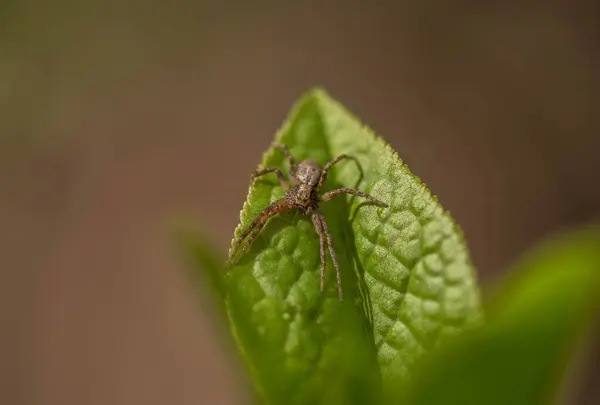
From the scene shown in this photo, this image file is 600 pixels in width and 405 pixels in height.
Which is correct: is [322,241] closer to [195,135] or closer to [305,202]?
[305,202]

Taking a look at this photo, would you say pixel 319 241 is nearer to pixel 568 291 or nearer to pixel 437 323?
pixel 437 323

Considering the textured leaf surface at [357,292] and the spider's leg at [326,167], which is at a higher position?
the spider's leg at [326,167]

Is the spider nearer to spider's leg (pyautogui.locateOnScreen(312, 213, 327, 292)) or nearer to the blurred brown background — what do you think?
spider's leg (pyautogui.locateOnScreen(312, 213, 327, 292))

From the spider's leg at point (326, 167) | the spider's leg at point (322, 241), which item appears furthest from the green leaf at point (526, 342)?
the spider's leg at point (326, 167)

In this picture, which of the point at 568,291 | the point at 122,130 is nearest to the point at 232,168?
the point at 122,130

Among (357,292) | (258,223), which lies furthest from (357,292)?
(258,223)

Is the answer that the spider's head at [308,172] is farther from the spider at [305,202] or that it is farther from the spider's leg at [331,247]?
the spider's leg at [331,247]

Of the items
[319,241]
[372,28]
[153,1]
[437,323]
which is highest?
[153,1]

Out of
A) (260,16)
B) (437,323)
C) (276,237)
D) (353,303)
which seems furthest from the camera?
(260,16)
